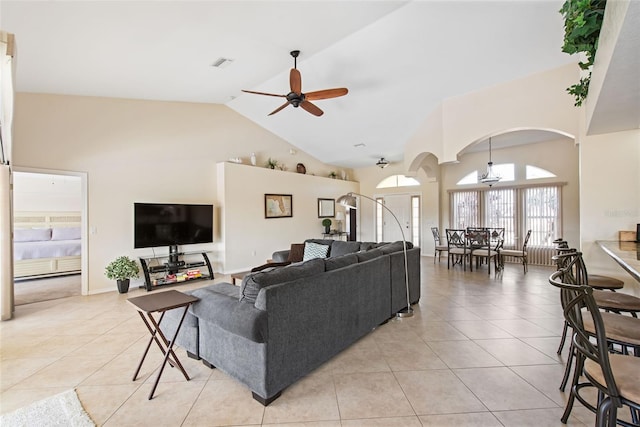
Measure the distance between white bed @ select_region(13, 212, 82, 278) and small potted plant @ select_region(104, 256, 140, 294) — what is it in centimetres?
231

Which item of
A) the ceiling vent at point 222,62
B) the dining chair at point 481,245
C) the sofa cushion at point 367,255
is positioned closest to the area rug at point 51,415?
the sofa cushion at point 367,255

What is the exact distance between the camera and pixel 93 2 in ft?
8.55

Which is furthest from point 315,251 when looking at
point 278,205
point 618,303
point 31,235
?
point 31,235

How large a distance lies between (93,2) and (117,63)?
1.22m

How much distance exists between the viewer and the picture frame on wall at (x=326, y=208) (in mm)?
8562

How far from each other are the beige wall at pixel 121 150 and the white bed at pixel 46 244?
7.38 feet

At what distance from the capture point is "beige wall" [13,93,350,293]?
425 cm

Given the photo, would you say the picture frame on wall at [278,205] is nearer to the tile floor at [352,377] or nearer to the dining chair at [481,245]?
the tile floor at [352,377]

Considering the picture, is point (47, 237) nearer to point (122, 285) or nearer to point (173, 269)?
point (122, 285)

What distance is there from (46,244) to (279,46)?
638 cm

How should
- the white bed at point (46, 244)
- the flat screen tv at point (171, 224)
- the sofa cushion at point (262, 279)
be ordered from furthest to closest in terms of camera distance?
the white bed at point (46, 244) → the flat screen tv at point (171, 224) → the sofa cushion at point (262, 279)

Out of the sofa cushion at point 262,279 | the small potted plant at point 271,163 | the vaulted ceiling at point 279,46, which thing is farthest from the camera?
the small potted plant at point 271,163

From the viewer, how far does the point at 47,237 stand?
6.52m

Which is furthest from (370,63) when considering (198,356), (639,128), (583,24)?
(198,356)
